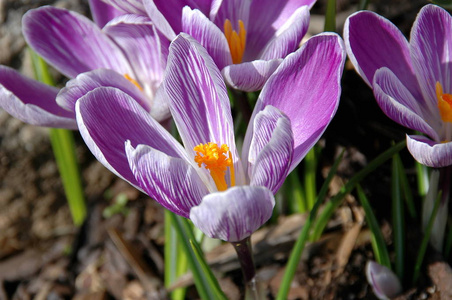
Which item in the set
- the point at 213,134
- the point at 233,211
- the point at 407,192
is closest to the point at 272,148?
the point at 233,211

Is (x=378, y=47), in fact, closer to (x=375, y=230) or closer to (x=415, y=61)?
(x=415, y=61)

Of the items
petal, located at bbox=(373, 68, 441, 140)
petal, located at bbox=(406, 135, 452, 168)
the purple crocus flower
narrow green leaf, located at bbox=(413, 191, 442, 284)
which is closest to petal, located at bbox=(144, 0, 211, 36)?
the purple crocus flower

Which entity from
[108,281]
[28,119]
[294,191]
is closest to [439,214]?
[294,191]

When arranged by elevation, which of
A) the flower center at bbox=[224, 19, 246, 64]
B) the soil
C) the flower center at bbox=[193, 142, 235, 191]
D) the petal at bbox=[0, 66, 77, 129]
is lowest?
the soil

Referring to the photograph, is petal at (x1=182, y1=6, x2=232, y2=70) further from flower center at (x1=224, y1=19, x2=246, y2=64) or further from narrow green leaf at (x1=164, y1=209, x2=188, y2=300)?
narrow green leaf at (x1=164, y1=209, x2=188, y2=300)

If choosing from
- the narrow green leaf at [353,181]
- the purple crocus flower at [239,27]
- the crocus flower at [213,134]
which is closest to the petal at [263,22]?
the purple crocus flower at [239,27]

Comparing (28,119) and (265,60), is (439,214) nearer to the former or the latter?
(265,60)
